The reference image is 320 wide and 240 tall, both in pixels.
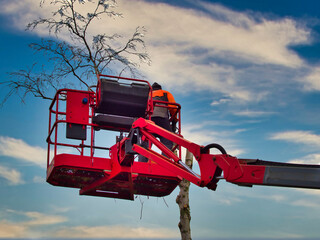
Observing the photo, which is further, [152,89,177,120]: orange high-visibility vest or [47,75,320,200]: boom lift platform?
[152,89,177,120]: orange high-visibility vest

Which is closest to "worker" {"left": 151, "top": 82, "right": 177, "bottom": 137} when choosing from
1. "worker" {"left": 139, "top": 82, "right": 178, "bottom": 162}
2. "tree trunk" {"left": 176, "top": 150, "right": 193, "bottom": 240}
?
"worker" {"left": 139, "top": 82, "right": 178, "bottom": 162}

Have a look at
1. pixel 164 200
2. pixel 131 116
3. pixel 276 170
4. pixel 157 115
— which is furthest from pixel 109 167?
pixel 276 170

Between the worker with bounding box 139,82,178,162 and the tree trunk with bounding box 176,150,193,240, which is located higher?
the worker with bounding box 139,82,178,162

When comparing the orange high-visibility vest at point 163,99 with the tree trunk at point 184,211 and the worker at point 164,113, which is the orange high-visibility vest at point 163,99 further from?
the tree trunk at point 184,211

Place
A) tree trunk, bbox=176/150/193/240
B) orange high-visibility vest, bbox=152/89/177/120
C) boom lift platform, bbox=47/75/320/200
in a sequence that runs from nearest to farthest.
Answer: boom lift platform, bbox=47/75/320/200, orange high-visibility vest, bbox=152/89/177/120, tree trunk, bbox=176/150/193/240

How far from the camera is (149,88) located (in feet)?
35.6

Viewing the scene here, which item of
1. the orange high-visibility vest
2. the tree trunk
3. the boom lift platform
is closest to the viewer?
the boom lift platform

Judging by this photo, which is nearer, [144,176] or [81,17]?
[144,176]

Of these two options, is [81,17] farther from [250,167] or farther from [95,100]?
[250,167]

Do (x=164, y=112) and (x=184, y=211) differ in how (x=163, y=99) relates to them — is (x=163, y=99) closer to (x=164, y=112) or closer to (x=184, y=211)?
(x=164, y=112)

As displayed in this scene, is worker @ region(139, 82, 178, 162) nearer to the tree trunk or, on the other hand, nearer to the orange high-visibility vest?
the orange high-visibility vest

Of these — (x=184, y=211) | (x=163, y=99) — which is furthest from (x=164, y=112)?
(x=184, y=211)

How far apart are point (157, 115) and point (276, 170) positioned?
6.08 metres

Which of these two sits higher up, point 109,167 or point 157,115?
point 157,115
